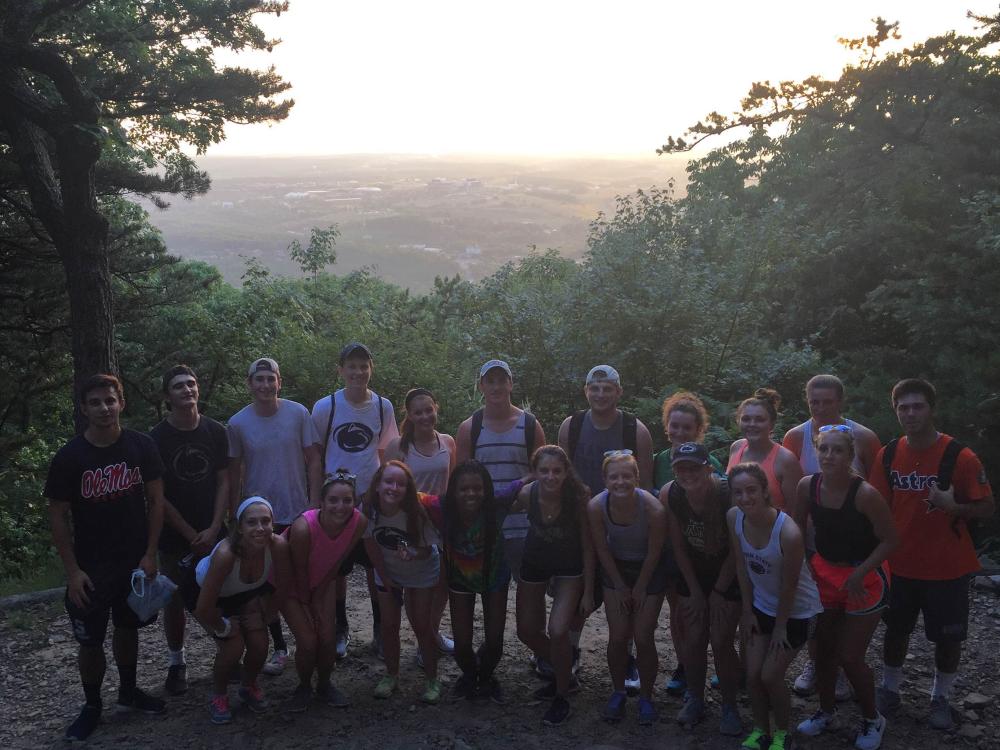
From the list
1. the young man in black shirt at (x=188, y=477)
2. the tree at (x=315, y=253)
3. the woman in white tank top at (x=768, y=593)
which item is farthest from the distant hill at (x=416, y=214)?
the woman in white tank top at (x=768, y=593)

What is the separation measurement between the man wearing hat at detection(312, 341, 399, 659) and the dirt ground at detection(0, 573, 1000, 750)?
2.66ft

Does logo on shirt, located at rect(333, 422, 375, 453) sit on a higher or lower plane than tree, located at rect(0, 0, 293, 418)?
lower

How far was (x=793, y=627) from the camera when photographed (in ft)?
12.8

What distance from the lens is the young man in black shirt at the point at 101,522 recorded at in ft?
13.7

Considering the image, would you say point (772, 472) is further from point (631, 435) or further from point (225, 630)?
point (225, 630)

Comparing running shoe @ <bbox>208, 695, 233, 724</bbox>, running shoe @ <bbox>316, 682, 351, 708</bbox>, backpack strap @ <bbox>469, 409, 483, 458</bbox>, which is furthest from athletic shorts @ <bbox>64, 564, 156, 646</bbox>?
backpack strap @ <bbox>469, 409, 483, 458</bbox>

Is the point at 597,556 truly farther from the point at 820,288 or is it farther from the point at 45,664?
the point at 820,288

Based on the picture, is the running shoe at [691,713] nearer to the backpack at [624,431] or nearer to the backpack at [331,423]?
the backpack at [624,431]

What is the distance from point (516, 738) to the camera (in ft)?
14.2

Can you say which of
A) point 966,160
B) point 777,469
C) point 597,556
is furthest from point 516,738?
point 966,160

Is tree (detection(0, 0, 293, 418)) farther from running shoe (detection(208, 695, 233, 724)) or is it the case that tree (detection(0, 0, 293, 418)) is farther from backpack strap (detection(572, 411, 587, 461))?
backpack strap (detection(572, 411, 587, 461))

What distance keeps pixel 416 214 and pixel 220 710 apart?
5337cm

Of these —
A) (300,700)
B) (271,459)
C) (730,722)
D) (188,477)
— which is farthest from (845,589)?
(188,477)

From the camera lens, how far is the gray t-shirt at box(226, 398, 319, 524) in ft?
16.1
